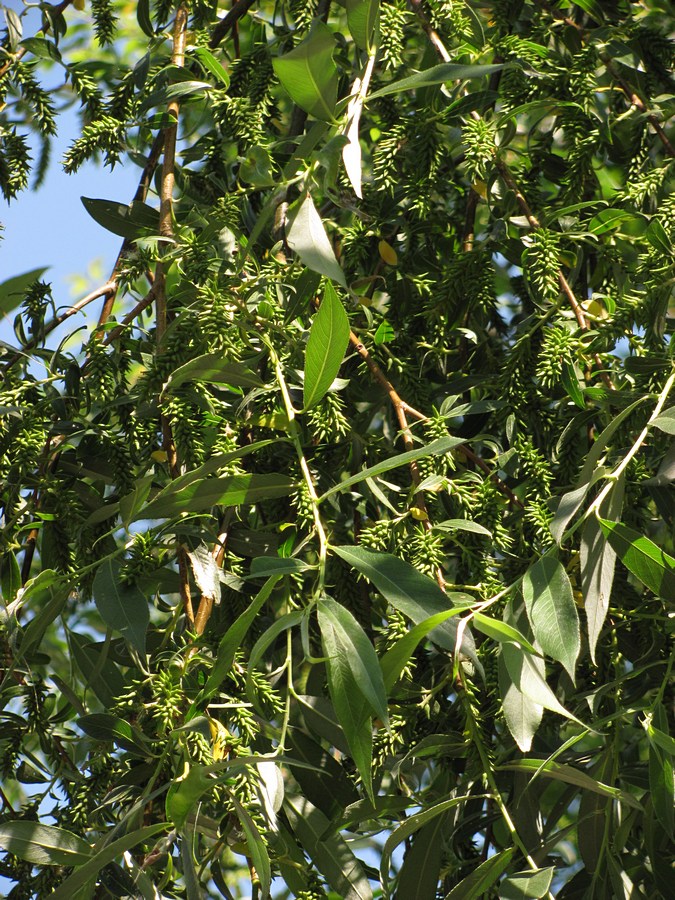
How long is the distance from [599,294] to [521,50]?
0.72 ft

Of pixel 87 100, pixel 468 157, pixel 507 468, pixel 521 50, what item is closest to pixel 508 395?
pixel 507 468

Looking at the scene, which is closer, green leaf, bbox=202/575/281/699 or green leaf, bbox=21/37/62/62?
green leaf, bbox=202/575/281/699

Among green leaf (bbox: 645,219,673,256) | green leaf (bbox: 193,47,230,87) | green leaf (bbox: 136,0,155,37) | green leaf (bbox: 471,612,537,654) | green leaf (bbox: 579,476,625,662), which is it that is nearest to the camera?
green leaf (bbox: 471,612,537,654)

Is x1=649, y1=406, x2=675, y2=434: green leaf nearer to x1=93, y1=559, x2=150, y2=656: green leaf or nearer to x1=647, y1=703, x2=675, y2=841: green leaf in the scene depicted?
x1=647, y1=703, x2=675, y2=841: green leaf

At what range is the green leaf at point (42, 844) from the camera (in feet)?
2.08

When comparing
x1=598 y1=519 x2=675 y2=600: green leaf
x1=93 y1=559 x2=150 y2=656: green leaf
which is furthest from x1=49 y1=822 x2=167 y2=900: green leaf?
x1=598 y1=519 x2=675 y2=600: green leaf

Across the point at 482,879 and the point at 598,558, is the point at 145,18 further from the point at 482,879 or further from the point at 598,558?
the point at 482,879

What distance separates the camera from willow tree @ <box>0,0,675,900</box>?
0.61m

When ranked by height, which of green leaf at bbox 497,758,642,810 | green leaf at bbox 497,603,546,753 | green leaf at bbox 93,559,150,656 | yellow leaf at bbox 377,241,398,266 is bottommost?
green leaf at bbox 497,758,642,810

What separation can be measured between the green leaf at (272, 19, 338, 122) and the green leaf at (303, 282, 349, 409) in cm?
11

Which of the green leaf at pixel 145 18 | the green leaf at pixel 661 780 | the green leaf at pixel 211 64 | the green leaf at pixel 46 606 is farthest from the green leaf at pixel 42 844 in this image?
the green leaf at pixel 145 18

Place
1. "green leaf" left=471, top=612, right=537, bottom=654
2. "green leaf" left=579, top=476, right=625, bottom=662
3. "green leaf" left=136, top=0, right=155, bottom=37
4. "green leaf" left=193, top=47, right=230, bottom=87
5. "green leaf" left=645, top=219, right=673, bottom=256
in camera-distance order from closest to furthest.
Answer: "green leaf" left=471, top=612, right=537, bottom=654
"green leaf" left=579, top=476, right=625, bottom=662
"green leaf" left=645, top=219, right=673, bottom=256
"green leaf" left=193, top=47, right=230, bottom=87
"green leaf" left=136, top=0, right=155, bottom=37

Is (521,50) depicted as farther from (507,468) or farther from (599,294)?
(507,468)

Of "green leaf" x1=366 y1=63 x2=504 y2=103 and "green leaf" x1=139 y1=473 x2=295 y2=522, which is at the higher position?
"green leaf" x1=366 y1=63 x2=504 y2=103
